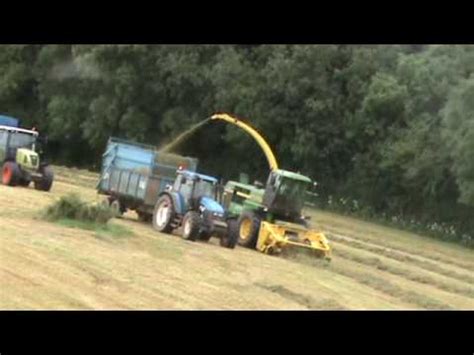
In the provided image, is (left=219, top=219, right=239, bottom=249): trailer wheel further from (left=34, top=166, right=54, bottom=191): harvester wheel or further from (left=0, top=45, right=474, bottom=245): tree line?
(left=0, top=45, right=474, bottom=245): tree line

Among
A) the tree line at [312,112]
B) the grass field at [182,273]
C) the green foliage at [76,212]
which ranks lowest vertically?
the grass field at [182,273]

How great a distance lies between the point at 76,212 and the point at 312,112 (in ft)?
67.3

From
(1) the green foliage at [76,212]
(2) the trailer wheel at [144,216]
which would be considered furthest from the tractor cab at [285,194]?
(1) the green foliage at [76,212]

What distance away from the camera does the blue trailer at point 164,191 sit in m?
19.9

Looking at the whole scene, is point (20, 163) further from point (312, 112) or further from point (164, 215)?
point (312, 112)

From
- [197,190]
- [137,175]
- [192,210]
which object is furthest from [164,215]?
[137,175]

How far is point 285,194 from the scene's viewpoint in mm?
20734

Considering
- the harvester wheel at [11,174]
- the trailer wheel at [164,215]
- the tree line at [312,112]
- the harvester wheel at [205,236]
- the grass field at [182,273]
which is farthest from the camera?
the tree line at [312,112]

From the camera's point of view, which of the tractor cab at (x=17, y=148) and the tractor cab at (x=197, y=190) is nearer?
the tractor cab at (x=197, y=190)

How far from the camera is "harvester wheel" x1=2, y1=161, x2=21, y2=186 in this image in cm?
2719

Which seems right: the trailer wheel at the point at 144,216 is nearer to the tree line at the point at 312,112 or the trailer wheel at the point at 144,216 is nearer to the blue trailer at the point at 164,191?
the blue trailer at the point at 164,191

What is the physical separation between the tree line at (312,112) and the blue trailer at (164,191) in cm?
812

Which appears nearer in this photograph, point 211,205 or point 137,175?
point 211,205
